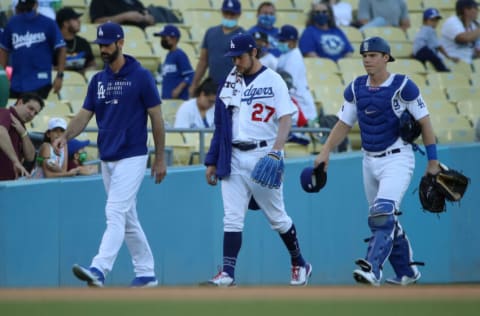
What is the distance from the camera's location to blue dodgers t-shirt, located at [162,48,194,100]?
50.8 feet

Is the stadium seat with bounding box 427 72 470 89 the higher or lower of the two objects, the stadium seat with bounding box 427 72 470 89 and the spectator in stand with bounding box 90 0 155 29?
the lower

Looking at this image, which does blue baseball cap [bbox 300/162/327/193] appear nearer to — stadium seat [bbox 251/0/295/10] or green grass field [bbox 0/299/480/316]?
green grass field [bbox 0/299/480/316]

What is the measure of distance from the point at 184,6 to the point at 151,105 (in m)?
8.17

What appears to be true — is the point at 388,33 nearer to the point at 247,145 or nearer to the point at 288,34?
the point at 288,34

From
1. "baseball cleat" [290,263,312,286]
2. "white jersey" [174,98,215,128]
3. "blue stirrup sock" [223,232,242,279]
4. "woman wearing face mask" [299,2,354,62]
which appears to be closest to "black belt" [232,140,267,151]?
"blue stirrup sock" [223,232,242,279]

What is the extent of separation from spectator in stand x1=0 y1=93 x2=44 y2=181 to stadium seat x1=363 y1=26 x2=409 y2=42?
8058 millimetres

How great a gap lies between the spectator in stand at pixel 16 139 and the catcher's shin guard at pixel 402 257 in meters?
3.07

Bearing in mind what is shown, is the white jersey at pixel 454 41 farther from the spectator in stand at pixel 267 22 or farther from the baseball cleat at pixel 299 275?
the baseball cleat at pixel 299 275

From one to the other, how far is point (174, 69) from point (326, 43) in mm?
3010

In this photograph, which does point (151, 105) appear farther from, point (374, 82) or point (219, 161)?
point (374, 82)

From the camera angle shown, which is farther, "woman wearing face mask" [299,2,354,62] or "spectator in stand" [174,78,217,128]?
"woman wearing face mask" [299,2,354,62]

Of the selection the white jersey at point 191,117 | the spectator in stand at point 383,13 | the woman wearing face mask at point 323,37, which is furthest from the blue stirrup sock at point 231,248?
the spectator in stand at point 383,13

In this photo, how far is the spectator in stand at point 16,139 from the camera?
36.0ft

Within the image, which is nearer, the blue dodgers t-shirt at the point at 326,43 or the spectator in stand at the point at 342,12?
the blue dodgers t-shirt at the point at 326,43
